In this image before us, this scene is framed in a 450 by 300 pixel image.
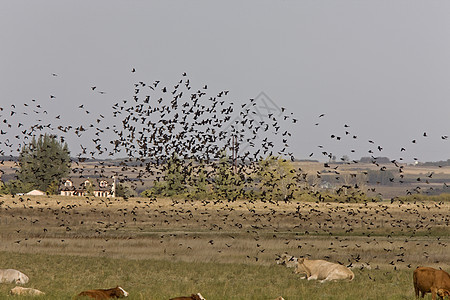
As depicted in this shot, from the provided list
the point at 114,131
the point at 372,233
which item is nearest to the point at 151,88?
the point at 114,131

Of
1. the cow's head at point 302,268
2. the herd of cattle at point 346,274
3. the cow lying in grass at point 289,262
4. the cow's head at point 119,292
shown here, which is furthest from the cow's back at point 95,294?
the cow lying in grass at point 289,262

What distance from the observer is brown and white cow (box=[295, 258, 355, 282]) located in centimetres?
2955

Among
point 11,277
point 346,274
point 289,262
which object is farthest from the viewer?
point 289,262

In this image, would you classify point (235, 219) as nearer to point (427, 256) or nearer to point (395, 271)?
point (427, 256)

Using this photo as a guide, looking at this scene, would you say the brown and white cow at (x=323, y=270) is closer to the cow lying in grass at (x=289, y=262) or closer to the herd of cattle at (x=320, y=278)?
the herd of cattle at (x=320, y=278)

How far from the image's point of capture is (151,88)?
3675cm

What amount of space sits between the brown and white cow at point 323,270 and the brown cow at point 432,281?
8451 mm

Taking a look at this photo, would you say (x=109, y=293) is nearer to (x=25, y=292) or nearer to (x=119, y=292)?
(x=119, y=292)

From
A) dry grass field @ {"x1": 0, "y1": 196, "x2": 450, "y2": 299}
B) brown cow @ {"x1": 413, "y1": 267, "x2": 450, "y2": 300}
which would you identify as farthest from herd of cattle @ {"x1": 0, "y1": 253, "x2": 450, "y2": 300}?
dry grass field @ {"x1": 0, "y1": 196, "x2": 450, "y2": 299}

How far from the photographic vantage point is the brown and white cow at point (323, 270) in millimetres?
29547

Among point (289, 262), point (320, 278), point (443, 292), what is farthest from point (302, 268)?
point (443, 292)

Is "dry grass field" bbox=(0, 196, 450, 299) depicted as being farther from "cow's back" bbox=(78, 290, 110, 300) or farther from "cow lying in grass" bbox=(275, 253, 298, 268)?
"cow's back" bbox=(78, 290, 110, 300)

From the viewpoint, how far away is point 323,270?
30.3 m

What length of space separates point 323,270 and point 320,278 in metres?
0.39
